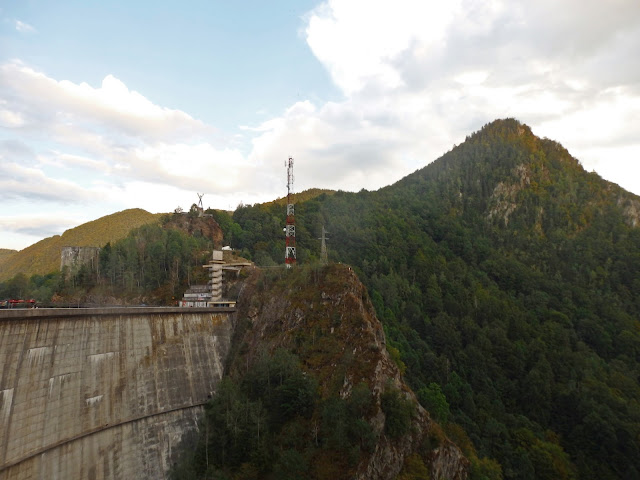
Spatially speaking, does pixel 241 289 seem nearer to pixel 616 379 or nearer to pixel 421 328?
pixel 421 328

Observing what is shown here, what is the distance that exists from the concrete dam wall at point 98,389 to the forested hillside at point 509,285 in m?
37.9

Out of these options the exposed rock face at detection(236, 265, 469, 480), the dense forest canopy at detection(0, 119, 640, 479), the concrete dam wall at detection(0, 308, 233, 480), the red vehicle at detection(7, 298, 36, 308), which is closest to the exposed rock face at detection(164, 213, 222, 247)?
the dense forest canopy at detection(0, 119, 640, 479)

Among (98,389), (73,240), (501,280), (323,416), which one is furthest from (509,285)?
(73,240)

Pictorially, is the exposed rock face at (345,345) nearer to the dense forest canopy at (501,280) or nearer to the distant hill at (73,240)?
the dense forest canopy at (501,280)

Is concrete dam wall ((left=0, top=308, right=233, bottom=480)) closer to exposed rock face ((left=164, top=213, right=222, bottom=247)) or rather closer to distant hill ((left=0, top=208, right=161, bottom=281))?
exposed rock face ((left=164, top=213, right=222, bottom=247))

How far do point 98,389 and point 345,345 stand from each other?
25.5 meters

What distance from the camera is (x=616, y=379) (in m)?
70.1

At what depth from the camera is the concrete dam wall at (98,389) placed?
1107 inches

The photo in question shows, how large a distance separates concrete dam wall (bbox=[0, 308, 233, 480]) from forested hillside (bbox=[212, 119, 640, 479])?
3795cm

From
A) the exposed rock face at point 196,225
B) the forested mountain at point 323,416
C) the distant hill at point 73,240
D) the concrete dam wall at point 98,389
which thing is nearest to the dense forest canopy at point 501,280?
the exposed rock face at point 196,225

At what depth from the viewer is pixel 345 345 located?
4156cm

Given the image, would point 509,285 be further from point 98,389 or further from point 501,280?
point 98,389

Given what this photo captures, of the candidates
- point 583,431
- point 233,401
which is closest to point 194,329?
point 233,401

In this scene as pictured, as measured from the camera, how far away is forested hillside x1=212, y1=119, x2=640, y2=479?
60.0 metres
